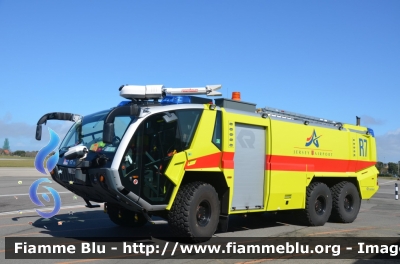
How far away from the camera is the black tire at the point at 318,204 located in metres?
11.8

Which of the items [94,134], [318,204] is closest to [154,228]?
[94,134]

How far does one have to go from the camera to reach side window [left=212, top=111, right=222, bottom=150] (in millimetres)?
9135

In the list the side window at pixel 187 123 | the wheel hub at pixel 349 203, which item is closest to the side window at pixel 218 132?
the side window at pixel 187 123

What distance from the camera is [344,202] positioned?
1312 centimetres

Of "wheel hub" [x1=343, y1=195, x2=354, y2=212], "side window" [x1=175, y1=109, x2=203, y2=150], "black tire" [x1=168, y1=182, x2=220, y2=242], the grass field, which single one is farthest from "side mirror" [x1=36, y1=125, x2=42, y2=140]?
the grass field

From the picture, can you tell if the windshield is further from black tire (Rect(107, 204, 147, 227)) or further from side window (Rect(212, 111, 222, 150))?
black tire (Rect(107, 204, 147, 227))

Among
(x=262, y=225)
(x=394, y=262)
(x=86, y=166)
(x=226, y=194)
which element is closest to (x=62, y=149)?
(x=86, y=166)

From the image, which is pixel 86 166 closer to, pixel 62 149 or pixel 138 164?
pixel 138 164

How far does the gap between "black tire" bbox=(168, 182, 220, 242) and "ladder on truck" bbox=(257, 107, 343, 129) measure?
280 centimetres

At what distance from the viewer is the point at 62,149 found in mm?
9219

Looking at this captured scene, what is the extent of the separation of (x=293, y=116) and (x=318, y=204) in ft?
8.54

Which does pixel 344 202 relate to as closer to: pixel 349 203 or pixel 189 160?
pixel 349 203

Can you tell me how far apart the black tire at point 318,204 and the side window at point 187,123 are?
179 inches

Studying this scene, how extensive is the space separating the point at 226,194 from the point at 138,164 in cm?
226
